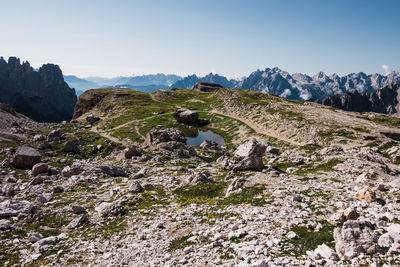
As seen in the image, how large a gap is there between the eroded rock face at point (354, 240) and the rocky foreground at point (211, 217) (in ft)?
0.15

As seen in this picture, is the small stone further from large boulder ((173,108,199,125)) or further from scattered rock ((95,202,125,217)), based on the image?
large boulder ((173,108,199,125))

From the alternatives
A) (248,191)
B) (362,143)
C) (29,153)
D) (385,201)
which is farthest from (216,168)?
(362,143)

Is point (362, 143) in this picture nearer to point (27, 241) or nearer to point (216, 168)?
point (216, 168)

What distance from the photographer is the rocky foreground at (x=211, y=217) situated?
1225cm

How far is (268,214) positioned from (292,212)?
1702 millimetres

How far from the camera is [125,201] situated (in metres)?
24.0

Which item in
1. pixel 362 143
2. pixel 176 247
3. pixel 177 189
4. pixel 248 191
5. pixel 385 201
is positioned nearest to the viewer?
pixel 176 247

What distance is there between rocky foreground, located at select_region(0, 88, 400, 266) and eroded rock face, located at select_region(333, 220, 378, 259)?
0.05 metres

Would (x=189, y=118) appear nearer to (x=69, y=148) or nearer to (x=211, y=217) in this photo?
(x=69, y=148)

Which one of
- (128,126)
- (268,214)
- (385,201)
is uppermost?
(385,201)

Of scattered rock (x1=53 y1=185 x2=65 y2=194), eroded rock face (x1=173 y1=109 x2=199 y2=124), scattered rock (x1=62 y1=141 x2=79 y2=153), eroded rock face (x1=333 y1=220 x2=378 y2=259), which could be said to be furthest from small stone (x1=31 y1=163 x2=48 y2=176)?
eroded rock face (x1=173 y1=109 x2=199 y2=124)

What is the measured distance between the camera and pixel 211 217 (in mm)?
18609

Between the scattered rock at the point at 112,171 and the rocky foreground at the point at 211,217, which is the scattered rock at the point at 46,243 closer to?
the rocky foreground at the point at 211,217

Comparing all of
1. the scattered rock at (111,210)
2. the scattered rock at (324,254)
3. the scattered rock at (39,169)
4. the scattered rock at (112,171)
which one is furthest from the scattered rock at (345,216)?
the scattered rock at (39,169)
